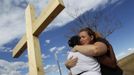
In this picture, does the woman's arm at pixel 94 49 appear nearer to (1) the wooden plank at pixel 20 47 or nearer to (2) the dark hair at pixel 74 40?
(2) the dark hair at pixel 74 40

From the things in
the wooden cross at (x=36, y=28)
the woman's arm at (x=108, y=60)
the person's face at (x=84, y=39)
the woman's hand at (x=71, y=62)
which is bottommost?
the woman's arm at (x=108, y=60)

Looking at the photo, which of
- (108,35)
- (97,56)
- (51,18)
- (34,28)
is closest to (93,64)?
(97,56)

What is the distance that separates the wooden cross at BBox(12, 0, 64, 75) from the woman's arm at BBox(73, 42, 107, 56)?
0.53 metres

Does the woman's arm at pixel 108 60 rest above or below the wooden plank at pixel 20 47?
below

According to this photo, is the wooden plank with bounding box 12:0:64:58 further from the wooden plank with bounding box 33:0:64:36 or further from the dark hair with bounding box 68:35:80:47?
the dark hair with bounding box 68:35:80:47

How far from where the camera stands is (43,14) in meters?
3.19

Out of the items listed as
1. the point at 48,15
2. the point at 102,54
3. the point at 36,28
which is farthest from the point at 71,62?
the point at 36,28

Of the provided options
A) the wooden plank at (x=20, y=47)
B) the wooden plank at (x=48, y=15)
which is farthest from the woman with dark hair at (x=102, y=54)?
the wooden plank at (x=20, y=47)

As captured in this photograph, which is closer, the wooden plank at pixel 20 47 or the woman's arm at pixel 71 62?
the woman's arm at pixel 71 62

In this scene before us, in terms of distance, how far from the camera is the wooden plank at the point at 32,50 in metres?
3.23

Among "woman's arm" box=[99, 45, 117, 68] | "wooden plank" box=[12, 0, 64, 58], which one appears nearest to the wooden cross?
"wooden plank" box=[12, 0, 64, 58]

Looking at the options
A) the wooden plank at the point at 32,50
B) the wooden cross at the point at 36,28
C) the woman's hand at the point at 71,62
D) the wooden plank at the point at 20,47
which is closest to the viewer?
the woman's hand at the point at 71,62

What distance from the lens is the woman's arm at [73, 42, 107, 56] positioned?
2.69 meters

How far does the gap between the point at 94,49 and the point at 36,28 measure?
Result: 100 centimetres
